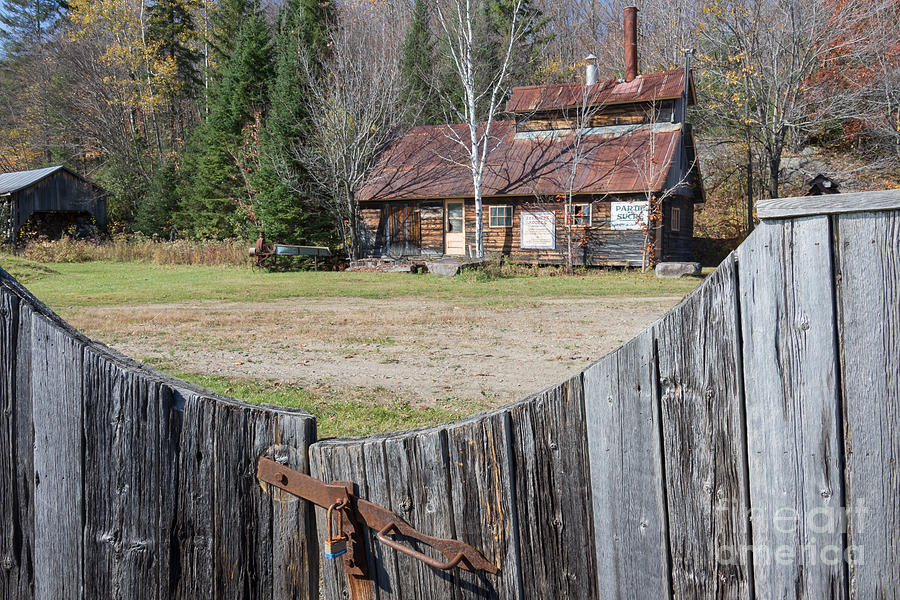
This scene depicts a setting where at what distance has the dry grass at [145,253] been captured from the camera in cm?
2864

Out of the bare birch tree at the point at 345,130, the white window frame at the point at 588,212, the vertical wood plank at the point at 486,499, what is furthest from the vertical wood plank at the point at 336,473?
the bare birch tree at the point at 345,130

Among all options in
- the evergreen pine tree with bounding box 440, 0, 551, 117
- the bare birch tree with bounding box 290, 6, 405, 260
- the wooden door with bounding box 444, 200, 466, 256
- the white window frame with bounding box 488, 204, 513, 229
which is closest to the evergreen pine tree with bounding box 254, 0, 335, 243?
the bare birch tree with bounding box 290, 6, 405, 260

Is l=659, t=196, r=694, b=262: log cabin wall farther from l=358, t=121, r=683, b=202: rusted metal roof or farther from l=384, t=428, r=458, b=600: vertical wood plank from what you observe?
l=384, t=428, r=458, b=600: vertical wood plank

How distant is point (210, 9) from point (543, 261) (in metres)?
31.3

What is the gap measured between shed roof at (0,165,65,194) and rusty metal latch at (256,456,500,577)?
3946 centimetres

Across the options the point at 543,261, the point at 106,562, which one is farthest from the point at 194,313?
the point at 543,261

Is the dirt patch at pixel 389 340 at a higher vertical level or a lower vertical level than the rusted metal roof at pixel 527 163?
lower

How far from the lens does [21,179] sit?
36188 mm

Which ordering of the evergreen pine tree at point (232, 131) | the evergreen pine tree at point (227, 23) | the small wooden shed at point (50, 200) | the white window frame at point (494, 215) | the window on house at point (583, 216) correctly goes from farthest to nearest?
1. the evergreen pine tree at point (227, 23)
2. the evergreen pine tree at point (232, 131)
3. the small wooden shed at point (50, 200)
4. the white window frame at point (494, 215)
5. the window on house at point (583, 216)

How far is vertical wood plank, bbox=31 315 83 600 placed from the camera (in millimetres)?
1639

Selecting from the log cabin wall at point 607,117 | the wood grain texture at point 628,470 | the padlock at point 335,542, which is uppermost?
the log cabin wall at point 607,117

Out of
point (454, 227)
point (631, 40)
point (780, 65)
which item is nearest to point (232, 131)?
point (454, 227)

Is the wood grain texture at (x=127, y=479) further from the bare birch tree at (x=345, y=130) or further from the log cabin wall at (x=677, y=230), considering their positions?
the bare birch tree at (x=345, y=130)

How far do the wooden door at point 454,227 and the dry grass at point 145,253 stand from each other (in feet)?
27.5
